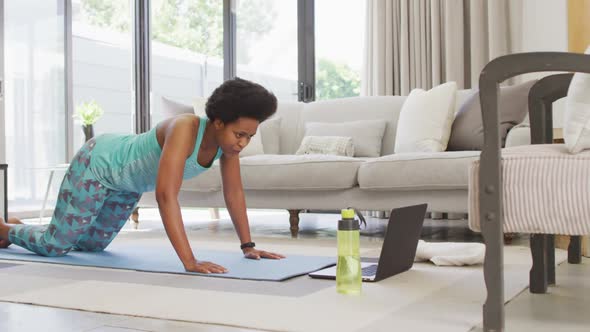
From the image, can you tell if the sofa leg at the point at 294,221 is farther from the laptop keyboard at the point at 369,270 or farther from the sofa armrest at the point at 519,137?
the laptop keyboard at the point at 369,270

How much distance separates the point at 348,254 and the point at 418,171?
1386 millimetres

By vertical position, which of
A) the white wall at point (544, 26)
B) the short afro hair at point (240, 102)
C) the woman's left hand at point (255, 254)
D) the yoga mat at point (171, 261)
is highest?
the white wall at point (544, 26)

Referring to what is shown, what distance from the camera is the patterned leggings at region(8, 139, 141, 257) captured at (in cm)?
246

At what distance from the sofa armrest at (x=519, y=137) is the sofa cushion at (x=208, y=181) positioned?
158 centimetres

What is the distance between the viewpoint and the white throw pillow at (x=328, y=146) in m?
3.87

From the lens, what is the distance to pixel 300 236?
3.65 m

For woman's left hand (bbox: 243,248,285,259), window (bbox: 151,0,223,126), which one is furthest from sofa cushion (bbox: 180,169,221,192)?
window (bbox: 151,0,223,126)

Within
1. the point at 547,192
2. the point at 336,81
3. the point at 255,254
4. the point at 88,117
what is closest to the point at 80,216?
the point at 255,254

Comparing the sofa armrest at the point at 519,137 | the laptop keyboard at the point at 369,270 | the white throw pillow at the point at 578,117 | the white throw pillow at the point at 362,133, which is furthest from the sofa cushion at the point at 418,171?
the white throw pillow at the point at 578,117

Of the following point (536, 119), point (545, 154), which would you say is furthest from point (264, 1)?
point (545, 154)

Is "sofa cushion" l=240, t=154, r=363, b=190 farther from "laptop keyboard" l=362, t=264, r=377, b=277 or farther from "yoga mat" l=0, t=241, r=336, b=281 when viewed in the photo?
"laptop keyboard" l=362, t=264, r=377, b=277

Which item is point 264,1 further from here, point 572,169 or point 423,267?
point 572,169

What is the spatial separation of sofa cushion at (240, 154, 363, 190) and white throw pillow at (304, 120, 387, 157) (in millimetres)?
554

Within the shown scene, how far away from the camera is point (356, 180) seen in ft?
10.9
